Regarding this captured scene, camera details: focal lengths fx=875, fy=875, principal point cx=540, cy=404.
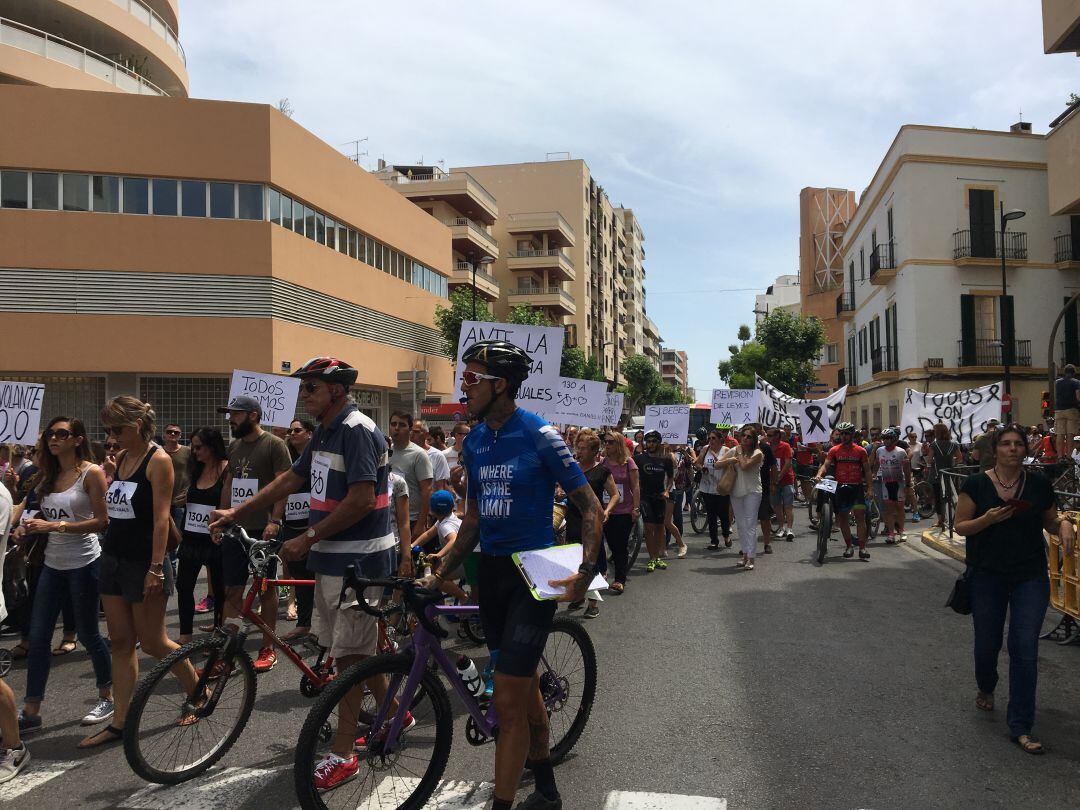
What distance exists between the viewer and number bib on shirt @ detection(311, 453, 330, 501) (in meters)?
4.39

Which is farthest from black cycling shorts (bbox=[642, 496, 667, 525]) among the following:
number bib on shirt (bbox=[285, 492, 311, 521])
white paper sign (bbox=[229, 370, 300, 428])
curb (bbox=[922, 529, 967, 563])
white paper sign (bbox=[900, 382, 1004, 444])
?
white paper sign (bbox=[900, 382, 1004, 444])

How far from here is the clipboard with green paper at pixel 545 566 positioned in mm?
3590

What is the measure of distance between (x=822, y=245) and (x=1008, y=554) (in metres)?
73.3

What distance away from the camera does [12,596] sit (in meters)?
7.47

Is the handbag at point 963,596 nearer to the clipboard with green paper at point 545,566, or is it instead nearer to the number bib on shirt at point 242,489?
the clipboard with green paper at point 545,566

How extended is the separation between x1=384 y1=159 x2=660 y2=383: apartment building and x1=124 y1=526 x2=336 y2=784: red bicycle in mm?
46466

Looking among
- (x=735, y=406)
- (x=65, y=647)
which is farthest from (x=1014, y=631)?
(x=735, y=406)

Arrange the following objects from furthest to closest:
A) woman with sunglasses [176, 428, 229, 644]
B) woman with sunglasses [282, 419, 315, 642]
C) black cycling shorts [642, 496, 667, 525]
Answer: black cycling shorts [642, 496, 667, 525], woman with sunglasses [282, 419, 315, 642], woman with sunglasses [176, 428, 229, 644]

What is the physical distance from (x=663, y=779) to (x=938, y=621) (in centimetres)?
482

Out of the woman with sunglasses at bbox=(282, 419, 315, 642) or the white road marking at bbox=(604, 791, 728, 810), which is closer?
the white road marking at bbox=(604, 791, 728, 810)

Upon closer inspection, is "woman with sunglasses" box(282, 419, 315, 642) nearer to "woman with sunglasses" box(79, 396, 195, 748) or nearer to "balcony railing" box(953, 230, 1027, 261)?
"woman with sunglasses" box(79, 396, 195, 748)

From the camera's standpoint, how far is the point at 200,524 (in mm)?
6445

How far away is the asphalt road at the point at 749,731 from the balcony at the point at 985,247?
28958mm

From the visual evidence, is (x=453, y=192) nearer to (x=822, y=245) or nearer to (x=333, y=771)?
(x=822, y=245)
